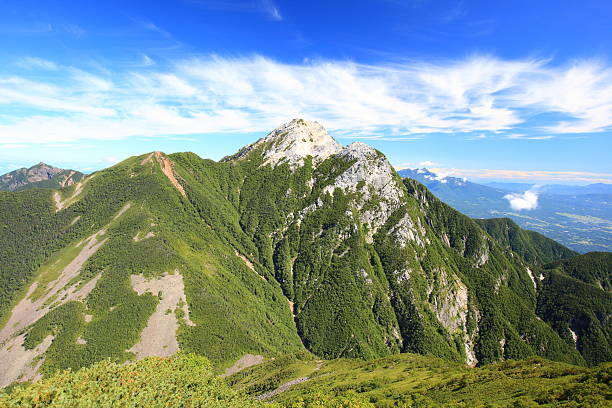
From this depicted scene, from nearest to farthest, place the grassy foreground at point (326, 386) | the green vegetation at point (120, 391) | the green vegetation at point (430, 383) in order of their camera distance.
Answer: the green vegetation at point (120, 391) → the grassy foreground at point (326, 386) → the green vegetation at point (430, 383)

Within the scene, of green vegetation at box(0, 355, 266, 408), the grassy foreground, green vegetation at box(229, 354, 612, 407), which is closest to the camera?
green vegetation at box(0, 355, 266, 408)

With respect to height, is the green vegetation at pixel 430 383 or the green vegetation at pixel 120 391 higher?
the green vegetation at pixel 120 391

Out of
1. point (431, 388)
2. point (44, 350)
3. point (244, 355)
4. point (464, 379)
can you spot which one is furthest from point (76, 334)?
point (464, 379)

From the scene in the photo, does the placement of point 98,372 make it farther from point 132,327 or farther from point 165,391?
point 132,327

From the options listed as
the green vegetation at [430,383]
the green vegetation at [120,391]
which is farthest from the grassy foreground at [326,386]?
the green vegetation at [430,383]

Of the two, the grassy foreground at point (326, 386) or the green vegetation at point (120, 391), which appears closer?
Result: the green vegetation at point (120, 391)

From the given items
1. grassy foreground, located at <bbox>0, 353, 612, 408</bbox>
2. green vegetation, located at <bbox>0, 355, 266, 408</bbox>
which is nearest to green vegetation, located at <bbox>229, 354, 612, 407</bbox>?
grassy foreground, located at <bbox>0, 353, 612, 408</bbox>

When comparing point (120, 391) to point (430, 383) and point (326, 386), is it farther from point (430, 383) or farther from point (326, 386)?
point (430, 383)

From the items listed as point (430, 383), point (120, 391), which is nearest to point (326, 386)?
point (430, 383)

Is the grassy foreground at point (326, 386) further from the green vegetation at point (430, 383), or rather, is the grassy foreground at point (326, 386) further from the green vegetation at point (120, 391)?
the green vegetation at point (430, 383)

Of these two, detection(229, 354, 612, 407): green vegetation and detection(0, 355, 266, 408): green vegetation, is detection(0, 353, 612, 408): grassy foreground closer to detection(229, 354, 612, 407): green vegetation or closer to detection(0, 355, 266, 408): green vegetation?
detection(0, 355, 266, 408): green vegetation
